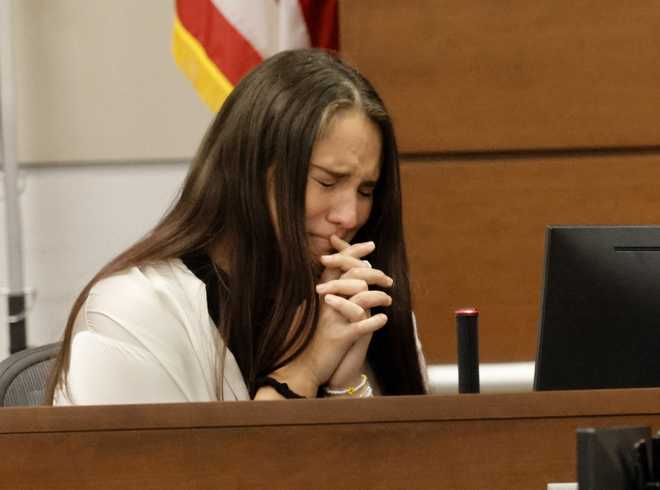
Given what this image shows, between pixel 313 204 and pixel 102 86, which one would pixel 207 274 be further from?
pixel 102 86

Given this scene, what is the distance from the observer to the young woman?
5.81 ft

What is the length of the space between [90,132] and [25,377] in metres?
1.51

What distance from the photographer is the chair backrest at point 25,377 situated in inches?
70.3

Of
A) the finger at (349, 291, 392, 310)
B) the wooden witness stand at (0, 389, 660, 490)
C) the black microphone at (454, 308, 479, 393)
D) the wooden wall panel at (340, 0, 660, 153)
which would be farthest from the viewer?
the wooden wall panel at (340, 0, 660, 153)

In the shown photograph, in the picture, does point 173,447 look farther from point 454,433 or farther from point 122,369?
→ point 122,369

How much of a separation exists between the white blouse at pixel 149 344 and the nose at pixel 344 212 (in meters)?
0.23

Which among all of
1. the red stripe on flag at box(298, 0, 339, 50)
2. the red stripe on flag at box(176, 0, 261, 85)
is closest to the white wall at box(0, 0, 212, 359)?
the red stripe on flag at box(176, 0, 261, 85)

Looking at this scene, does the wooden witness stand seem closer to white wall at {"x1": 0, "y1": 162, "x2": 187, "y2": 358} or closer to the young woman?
the young woman

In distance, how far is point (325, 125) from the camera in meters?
1.81

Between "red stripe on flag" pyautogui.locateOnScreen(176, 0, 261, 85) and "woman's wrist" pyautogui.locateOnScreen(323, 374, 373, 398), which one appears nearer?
"woman's wrist" pyautogui.locateOnScreen(323, 374, 373, 398)

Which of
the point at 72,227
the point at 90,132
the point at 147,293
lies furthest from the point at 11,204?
the point at 147,293

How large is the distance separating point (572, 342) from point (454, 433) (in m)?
0.31

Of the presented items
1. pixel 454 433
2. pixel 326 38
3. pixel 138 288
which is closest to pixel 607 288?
pixel 454 433

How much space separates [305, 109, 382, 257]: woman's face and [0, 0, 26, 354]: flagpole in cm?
137
